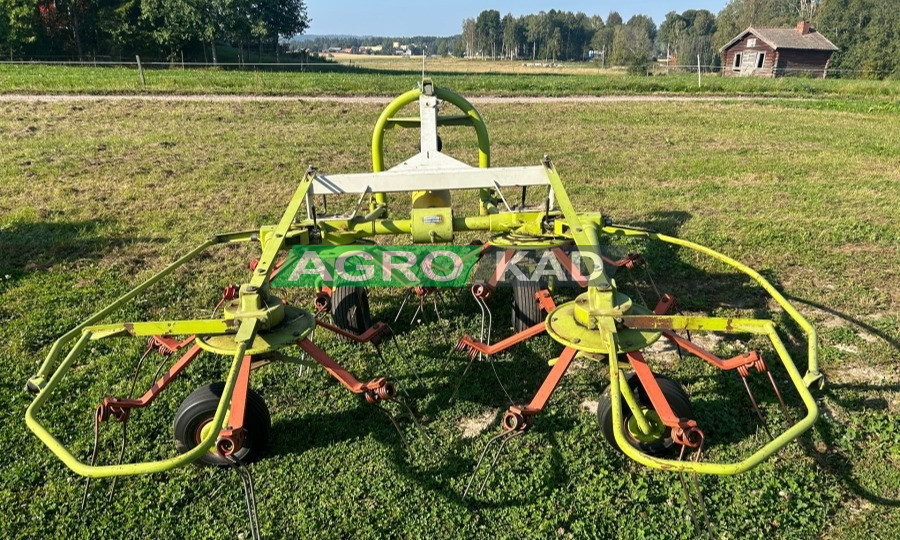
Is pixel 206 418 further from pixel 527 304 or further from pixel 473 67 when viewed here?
pixel 473 67

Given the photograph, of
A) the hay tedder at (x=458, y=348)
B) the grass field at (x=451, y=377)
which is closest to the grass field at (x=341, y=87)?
the grass field at (x=451, y=377)

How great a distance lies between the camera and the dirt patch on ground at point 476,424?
3893 millimetres

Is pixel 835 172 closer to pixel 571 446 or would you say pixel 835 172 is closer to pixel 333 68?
pixel 571 446

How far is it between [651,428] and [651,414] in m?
0.11

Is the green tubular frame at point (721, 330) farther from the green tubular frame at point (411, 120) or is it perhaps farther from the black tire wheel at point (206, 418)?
the green tubular frame at point (411, 120)

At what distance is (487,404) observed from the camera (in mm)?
4172

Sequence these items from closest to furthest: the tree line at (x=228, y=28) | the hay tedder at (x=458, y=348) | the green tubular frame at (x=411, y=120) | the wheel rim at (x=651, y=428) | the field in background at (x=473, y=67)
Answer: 1. the hay tedder at (x=458, y=348)
2. the wheel rim at (x=651, y=428)
3. the green tubular frame at (x=411, y=120)
4. the tree line at (x=228, y=28)
5. the field in background at (x=473, y=67)

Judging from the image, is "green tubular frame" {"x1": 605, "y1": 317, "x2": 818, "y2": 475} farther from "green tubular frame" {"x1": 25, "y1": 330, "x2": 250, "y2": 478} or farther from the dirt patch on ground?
"green tubular frame" {"x1": 25, "y1": 330, "x2": 250, "y2": 478}

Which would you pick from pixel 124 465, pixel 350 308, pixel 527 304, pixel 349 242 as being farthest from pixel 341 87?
pixel 124 465

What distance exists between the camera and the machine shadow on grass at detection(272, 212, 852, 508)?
3580mm

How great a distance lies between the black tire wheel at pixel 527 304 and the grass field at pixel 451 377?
24 cm

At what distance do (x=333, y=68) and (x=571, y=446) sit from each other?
44.6 m

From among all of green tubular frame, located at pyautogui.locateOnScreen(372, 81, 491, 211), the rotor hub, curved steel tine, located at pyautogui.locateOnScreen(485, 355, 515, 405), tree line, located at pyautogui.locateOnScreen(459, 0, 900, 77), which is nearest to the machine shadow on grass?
curved steel tine, located at pyautogui.locateOnScreen(485, 355, 515, 405)

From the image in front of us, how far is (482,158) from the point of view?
19.2 ft
